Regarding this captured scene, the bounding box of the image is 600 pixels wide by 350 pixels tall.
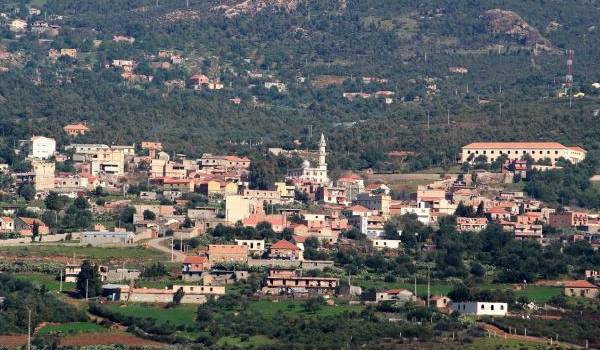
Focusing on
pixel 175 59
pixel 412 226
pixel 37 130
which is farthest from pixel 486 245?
pixel 175 59

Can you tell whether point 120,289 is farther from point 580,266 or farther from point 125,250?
point 580,266

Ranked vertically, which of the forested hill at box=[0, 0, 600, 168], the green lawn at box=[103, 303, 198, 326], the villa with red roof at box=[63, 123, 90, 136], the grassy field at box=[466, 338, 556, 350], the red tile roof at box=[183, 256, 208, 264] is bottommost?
the grassy field at box=[466, 338, 556, 350]

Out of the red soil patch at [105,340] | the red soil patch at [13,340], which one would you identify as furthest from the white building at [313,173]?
the red soil patch at [13,340]

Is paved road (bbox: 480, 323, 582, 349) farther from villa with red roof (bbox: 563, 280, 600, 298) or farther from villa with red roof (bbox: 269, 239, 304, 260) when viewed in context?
villa with red roof (bbox: 269, 239, 304, 260)

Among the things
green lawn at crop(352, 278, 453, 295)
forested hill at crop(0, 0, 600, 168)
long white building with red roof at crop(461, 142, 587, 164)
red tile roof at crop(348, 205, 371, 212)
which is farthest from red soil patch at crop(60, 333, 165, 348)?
long white building with red roof at crop(461, 142, 587, 164)

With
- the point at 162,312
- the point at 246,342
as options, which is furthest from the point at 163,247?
the point at 246,342

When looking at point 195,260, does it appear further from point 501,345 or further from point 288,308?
point 501,345
